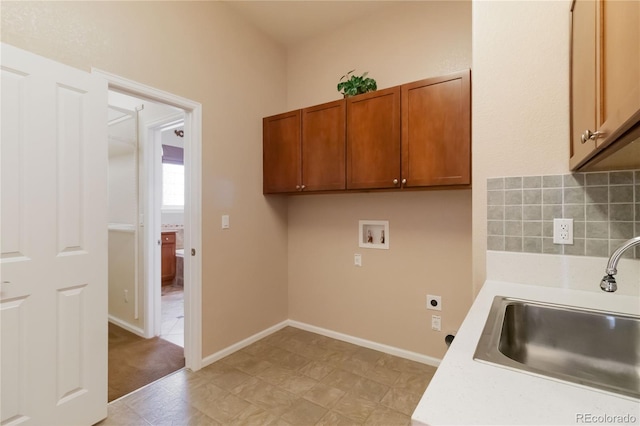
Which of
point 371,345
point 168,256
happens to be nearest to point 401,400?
point 371,345

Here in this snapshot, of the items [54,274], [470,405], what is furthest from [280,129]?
[470,405]

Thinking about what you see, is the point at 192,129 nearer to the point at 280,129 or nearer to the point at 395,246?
the point at 280,129

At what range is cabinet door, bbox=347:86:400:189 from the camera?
2.13m

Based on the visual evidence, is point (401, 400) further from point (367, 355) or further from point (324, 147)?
point (324, 147)

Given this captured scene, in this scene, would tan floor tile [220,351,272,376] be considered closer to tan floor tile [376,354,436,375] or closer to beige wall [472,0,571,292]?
tan floor tile [376,354,436,375]

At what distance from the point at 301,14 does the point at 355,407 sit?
3124 millimetres

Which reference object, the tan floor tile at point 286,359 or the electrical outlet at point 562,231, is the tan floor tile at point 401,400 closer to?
the tan floor tile at point 286,359

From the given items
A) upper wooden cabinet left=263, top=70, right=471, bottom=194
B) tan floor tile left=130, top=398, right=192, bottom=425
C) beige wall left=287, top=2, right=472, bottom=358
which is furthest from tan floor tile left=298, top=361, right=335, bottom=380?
upper wooden cabinet left=263, top=70, right=471, bottom=194

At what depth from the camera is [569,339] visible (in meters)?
1.08

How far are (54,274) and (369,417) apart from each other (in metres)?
1.92

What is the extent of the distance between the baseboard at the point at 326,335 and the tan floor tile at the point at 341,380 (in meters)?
0.48

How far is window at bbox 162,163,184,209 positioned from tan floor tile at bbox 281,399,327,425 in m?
4.68

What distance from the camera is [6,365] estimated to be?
1.37 m

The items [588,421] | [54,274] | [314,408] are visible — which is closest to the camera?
[588,421]
